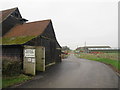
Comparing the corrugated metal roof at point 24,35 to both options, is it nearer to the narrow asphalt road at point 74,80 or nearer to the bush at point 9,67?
the bush at point 9,67

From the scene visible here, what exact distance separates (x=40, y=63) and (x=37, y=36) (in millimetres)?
3168

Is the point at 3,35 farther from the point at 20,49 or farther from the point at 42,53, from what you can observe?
the point at 42,53

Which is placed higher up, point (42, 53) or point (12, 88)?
point (42, 53)

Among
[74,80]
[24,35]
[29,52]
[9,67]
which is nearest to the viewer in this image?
[9,67]

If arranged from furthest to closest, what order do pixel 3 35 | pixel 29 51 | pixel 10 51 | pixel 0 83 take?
pixel 3 35 < pixel 10 51 < pixel 29 51 < pixel 0 83

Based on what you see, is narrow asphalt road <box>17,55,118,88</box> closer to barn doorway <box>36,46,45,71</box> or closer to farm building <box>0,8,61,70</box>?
barn doorway <box>36,46,45,71</box>

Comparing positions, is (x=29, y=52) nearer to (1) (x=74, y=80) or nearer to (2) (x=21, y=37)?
(2) (x=21, y=37)

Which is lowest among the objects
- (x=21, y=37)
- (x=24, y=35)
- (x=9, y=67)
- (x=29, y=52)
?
(x=9, y=67)

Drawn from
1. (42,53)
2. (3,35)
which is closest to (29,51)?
(42,53)

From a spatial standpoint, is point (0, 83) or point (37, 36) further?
point (37, 36)

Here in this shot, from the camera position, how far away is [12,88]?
212 inches

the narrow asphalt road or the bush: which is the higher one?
the bush

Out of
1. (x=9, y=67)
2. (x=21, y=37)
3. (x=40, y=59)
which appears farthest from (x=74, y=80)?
(x=21, y=37)

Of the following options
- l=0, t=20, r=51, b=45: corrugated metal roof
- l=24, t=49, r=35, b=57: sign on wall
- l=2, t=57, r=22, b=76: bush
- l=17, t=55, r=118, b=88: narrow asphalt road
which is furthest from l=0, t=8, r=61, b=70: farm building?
l=17, t=55, r=118, b=88: narrow asphalt road
